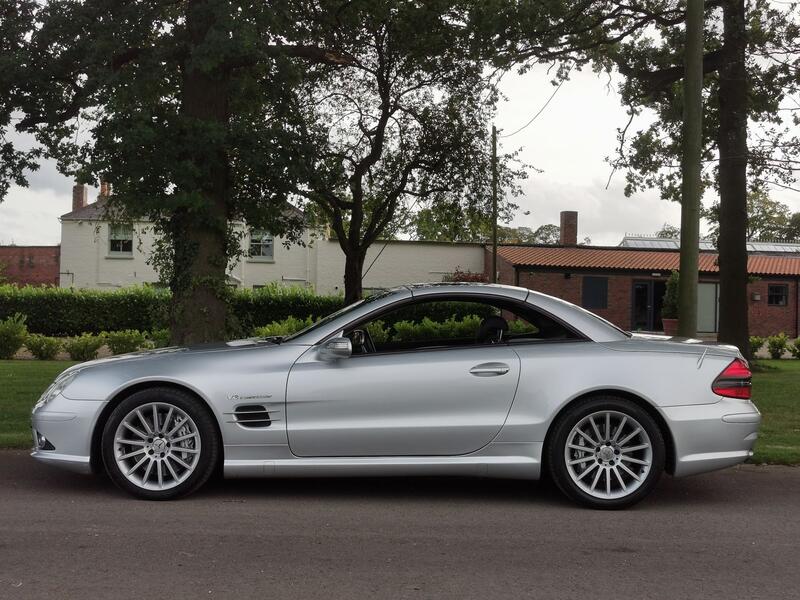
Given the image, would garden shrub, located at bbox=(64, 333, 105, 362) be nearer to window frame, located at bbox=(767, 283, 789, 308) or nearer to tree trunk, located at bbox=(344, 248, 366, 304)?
tree trunk, located at bbox=(344, 248, 366, 304)

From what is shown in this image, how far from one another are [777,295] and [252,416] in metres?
38.2

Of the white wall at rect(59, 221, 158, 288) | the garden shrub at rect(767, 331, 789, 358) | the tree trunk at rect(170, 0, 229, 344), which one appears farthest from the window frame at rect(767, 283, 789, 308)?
the tree trunk at rect(170, 0, 229, 344)

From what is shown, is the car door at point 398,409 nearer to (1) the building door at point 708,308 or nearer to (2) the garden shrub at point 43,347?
(2) the garden shrub at point 43,347

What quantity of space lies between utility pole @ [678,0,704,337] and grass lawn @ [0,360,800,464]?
59.2 inches

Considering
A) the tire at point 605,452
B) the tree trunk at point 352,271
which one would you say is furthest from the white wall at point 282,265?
the tire at point 605,452

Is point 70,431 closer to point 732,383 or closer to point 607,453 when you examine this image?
point 607,453

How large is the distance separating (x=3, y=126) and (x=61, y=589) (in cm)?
1006

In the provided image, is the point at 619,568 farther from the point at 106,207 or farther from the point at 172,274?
the point at 106,207

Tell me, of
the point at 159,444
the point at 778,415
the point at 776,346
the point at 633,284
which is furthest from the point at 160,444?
the point at 633,284

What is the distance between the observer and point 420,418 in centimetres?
570

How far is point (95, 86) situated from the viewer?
11.3 metres

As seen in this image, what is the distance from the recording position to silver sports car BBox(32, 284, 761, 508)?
568cm

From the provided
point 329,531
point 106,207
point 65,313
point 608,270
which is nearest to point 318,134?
point 106,207

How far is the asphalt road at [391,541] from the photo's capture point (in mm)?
4090
